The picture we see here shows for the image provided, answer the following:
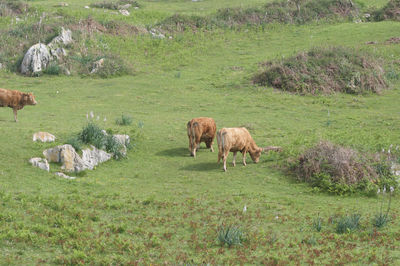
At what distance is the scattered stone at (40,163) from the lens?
18250 millimetres

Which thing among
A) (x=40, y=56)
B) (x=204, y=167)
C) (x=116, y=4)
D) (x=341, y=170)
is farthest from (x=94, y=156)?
(x=116, y=4)

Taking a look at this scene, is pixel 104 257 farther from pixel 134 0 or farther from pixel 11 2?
pixel 134 0

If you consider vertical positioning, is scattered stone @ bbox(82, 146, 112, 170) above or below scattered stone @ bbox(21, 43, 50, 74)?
below

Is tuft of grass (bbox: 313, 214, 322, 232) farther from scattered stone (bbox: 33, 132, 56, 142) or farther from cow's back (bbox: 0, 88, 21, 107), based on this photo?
cow's back (bbox: 0, 88, 21, 107)

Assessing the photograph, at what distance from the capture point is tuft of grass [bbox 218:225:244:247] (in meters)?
13.1

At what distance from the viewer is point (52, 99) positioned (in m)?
32.1

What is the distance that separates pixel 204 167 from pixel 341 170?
5.82m

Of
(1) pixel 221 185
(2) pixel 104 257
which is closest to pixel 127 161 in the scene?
(1) pixel 221 185

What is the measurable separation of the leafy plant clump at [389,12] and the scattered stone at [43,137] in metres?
45.3

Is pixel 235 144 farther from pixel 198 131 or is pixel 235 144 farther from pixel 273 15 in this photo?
pixel 273 15

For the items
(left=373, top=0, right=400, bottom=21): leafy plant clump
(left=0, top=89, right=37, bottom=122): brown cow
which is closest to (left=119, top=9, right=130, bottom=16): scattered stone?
(left=373, top=0, right=400, bottom=21): leafy plant clump

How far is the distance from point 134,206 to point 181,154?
7087 millimetres

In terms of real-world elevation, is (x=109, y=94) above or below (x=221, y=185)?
above

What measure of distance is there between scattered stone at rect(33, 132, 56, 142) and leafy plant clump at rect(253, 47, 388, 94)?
66.9 ft
